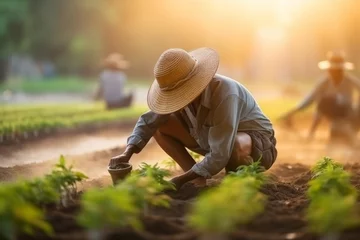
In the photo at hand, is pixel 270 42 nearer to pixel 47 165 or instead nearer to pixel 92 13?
pixel 92 13

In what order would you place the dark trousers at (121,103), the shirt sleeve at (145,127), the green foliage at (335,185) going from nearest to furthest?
1. the green foliage at (335,185)
2. the shirt sleeve at (145,127)
3. the dark trousers at (121,103)

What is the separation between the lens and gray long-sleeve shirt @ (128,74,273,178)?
516 cm

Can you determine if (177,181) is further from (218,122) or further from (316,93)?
(316,93)

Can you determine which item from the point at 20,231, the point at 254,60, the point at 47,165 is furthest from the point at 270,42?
the point at 20,231

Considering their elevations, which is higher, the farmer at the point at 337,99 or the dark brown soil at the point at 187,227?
the farmer at the point at 337,99

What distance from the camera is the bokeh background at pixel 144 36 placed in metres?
27.6

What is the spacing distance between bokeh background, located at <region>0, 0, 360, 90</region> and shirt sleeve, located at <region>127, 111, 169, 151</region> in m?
20.0

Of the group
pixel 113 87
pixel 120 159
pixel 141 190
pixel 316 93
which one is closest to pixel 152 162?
pixel 120 159

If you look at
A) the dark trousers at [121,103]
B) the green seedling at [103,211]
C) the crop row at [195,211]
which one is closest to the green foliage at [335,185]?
the crop row at [195,211]

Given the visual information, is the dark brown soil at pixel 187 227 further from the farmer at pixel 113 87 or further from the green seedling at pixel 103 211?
the farmer at pixel 113 87

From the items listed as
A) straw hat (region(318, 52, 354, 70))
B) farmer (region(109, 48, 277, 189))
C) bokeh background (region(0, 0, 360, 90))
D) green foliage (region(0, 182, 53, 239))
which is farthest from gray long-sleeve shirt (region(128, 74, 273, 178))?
bokeh background (region(0, 0, 360, 90))

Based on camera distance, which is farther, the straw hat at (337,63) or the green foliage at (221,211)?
the straw hat at (337,63)

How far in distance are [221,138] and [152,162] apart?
305 centimetres

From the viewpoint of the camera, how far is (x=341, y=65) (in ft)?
33.5
